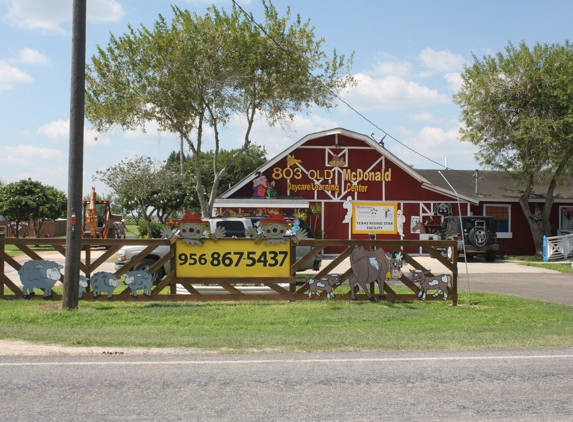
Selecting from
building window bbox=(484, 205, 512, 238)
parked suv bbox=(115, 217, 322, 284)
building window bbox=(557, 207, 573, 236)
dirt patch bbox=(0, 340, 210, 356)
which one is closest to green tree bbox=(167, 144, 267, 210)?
building window bbox=(484, 205, 512, 238)

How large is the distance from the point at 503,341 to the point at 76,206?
798 cm

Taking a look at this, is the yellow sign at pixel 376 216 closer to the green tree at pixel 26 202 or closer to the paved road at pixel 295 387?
the green tree at pixel 26 202

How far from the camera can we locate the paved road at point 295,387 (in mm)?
5230

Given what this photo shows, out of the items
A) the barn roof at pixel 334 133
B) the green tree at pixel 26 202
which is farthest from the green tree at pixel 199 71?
the green tree at pixel 26 202

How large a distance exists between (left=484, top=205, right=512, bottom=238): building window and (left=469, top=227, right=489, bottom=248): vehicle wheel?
17.3ft

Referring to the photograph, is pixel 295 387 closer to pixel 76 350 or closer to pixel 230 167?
pixel 76 350

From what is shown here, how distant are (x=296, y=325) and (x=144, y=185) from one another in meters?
30.4

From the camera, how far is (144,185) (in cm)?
3869

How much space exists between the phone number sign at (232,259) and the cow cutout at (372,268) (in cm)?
142

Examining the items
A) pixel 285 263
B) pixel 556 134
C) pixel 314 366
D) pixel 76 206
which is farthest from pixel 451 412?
pixel 556 134

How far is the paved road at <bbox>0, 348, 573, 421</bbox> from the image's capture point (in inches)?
206

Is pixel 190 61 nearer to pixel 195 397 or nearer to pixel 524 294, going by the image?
pixel 524 294

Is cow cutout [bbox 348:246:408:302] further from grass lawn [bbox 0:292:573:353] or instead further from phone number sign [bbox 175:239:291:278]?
phone number sign [bbox 175:239:291:278]

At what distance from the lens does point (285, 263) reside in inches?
491
